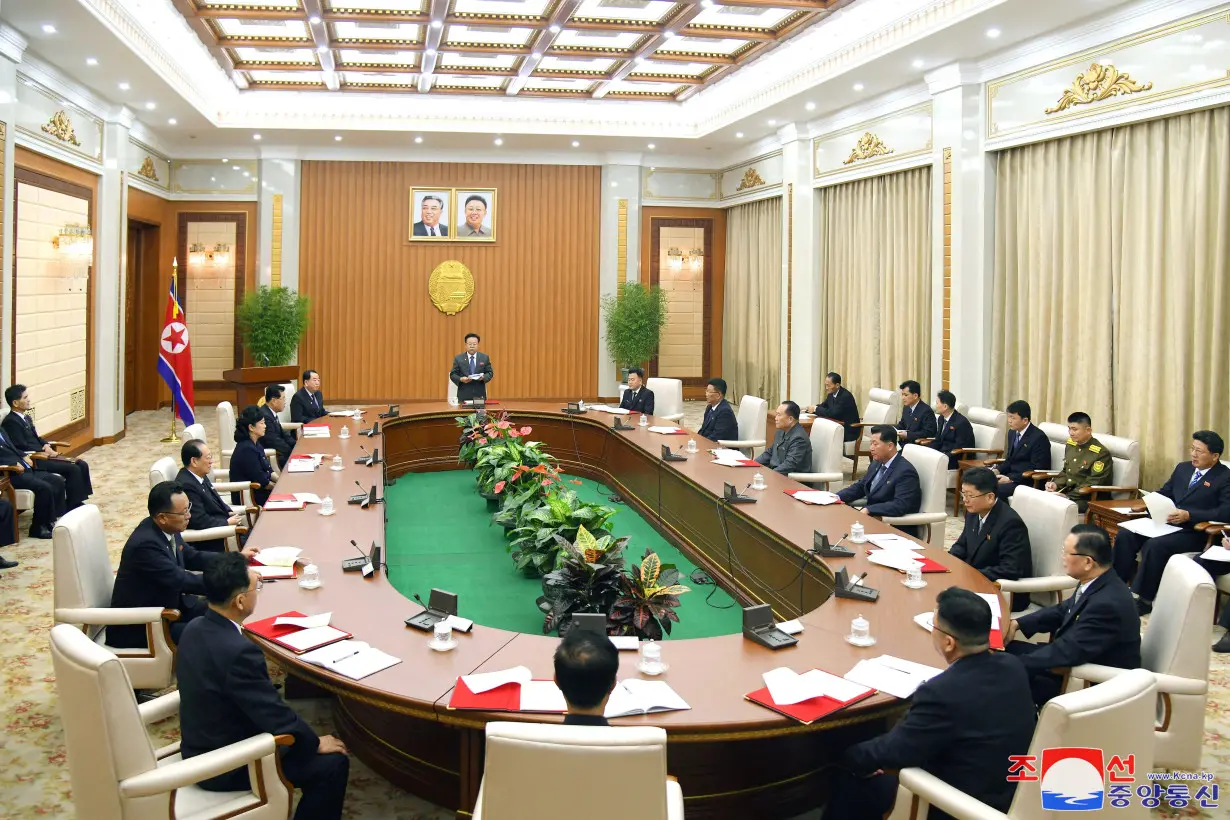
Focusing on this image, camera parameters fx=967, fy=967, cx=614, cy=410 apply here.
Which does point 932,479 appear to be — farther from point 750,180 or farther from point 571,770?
point 750,180

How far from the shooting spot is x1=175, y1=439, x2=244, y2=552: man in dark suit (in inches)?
202

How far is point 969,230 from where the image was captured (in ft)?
27.8

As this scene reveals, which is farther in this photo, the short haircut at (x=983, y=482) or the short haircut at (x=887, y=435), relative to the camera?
the short haircut at (x=887, y=435)

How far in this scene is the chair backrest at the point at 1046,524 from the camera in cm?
422

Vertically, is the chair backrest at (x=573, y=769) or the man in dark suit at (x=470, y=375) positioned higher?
the man in dark suit at (x=470, y=375)

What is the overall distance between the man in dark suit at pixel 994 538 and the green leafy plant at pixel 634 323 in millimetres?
8997

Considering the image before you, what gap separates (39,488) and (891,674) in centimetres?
617

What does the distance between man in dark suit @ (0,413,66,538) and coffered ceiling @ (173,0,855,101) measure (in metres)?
4.08

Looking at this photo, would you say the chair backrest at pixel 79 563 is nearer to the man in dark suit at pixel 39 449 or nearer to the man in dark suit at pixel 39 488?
the man in dark suit at pixel 39 488

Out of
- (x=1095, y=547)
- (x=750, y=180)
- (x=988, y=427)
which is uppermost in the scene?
(x=750, y=180)

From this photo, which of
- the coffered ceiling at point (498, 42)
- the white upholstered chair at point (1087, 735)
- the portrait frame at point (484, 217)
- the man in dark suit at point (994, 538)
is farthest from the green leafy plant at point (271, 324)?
→ the white upholstered chair at point (1087, 735)

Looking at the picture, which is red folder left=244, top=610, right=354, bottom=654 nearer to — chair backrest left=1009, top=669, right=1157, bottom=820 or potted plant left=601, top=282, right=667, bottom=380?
chair backrest left=1009, top=669, right=1157, bottom=820

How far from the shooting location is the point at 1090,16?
701cm

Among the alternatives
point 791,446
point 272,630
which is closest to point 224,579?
point 272,630
